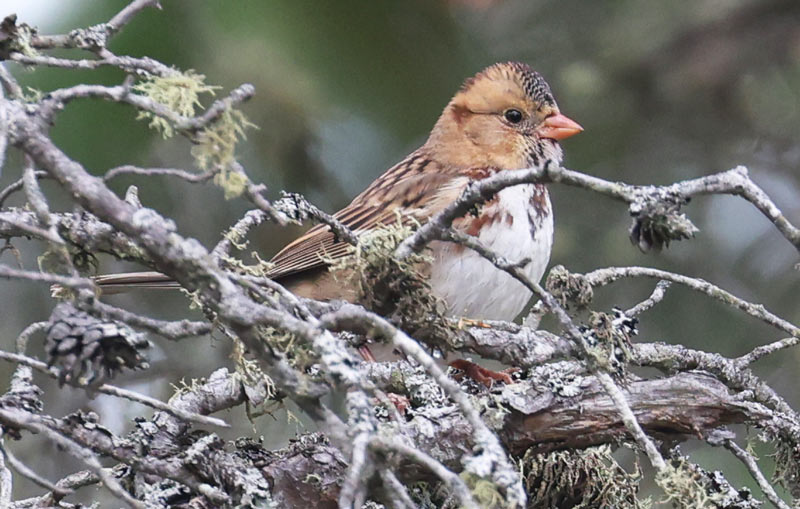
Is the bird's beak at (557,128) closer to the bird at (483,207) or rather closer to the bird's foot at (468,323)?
the bird at (483,207)

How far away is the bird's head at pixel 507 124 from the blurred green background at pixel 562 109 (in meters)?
0.27

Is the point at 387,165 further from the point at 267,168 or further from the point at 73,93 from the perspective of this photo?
the point at 73,93

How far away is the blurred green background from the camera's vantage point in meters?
3.47

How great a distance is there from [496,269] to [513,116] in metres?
0.83

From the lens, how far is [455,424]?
2.04 metres

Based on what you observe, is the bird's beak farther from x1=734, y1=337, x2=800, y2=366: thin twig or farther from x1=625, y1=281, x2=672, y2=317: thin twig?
x1=734, y1=337, x2=800, y2=366: thin twig

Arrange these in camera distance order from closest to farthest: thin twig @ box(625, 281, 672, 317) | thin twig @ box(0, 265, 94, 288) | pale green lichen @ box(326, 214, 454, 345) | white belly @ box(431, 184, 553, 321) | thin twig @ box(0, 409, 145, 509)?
1. thin twig @ box(0, 265, 94, 288)
2. thin twig @ box(0, 409, 145, 509)
3. pale green lichen @ box(326, 214, 454, 345)
4. thin twig @ box(625, 281, 672, 317)
5. white belly @ box(431, 184, 553, 321)

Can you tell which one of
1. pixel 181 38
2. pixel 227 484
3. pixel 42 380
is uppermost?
pixel 181 38

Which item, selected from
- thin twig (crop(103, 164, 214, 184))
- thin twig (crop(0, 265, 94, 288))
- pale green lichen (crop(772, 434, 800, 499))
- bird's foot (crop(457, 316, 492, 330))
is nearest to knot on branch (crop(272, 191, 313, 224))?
bird's foot (crop(457, 316, 492, 330))

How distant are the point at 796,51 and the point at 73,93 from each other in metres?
3.39

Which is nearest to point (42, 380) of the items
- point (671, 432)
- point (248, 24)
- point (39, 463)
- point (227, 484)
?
point (39, 463)

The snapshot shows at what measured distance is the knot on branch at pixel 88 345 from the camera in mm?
1394

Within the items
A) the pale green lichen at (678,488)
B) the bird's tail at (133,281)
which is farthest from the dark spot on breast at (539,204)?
the pale green lichen at (678,488)

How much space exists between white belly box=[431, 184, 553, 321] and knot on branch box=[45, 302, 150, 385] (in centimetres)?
147
